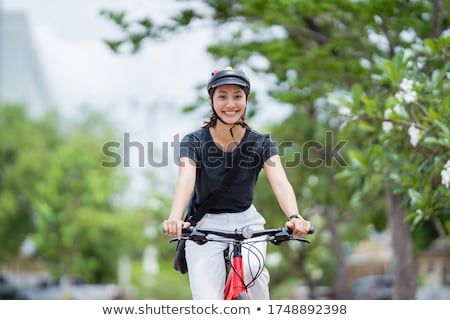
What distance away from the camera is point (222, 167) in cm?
407

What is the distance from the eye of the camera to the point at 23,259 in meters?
36.0

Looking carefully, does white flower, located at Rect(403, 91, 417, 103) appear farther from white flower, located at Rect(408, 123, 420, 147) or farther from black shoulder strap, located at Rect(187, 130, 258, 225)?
black shoulder strap, located at Rect(187, 130, 258, 225)

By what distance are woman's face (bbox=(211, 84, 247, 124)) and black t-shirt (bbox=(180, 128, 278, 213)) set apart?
0.52 ft

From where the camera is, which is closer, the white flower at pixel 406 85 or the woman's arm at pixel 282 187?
the woman's arm at pixel 282 187

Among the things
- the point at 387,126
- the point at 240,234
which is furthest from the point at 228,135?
the point at 387,126

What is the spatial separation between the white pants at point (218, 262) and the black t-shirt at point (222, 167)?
0.06 meters

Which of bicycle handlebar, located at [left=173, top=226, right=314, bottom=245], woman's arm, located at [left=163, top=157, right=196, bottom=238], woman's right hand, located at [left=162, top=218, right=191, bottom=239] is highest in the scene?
woman's arm, located at [left=163, top=157, right=196, bottom=238]

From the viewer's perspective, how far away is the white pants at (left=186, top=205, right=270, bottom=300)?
390 cm

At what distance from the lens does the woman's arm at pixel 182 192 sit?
3725 millimetres

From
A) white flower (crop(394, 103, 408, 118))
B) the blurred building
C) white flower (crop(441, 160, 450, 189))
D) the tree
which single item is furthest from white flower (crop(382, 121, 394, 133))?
the blurred building

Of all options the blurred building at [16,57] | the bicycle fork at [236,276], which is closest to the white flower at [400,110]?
the bicycle fork at [236,276]

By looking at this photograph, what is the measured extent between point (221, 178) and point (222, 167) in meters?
0.06

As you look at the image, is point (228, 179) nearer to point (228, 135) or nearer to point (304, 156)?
point (228, 135)

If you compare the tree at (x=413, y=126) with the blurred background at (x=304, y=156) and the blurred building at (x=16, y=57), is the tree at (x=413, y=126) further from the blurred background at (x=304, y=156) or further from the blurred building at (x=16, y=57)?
the blurred building at (x=16, y=57)
